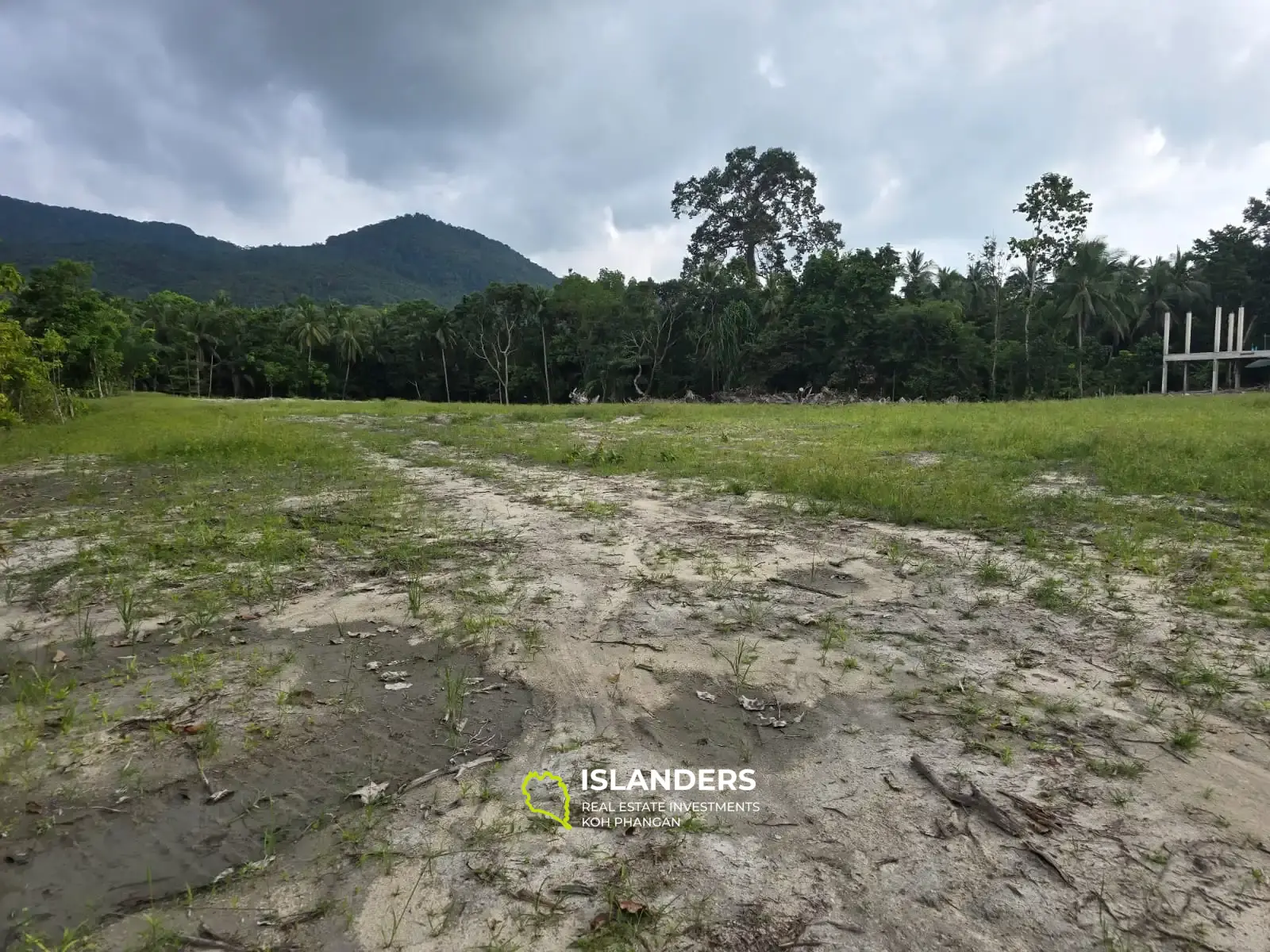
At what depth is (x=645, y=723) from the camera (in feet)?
11.7

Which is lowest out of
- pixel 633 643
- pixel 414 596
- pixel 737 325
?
pixel 633 643

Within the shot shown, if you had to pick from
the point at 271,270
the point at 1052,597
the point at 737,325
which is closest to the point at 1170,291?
the point at 737,325

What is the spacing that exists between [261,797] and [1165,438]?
1549 centimetres

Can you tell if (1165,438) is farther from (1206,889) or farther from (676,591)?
(1206,889)

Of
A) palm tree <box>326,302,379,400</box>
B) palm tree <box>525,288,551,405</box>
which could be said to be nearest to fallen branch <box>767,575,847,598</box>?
palm tree <box>525,288,551,405</box>

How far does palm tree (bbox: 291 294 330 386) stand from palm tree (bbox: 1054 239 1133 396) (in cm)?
5512

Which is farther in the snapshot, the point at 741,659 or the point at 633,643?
the point at 633,643

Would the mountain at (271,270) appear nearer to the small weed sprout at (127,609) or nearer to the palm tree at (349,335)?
the palm tree at (349,335)

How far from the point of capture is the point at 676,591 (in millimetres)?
5449

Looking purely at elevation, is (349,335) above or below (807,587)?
above

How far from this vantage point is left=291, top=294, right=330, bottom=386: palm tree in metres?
59.7

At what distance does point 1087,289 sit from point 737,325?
68.3ft

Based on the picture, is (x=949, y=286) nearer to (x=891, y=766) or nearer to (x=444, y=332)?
(x=444, y=332)

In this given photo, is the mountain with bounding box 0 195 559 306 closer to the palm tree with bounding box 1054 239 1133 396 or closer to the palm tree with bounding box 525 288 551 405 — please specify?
the palm tree with bounding box 525 288 551 405
